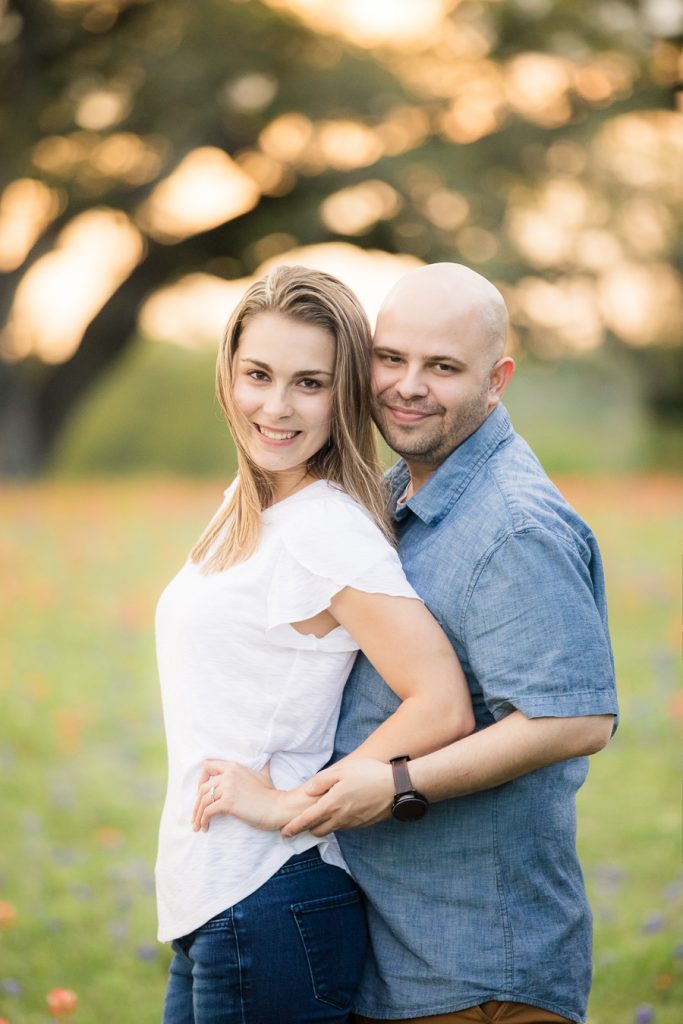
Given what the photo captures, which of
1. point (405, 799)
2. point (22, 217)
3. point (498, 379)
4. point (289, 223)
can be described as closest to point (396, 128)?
point (289, 223)

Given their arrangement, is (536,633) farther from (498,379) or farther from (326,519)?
(498,379)

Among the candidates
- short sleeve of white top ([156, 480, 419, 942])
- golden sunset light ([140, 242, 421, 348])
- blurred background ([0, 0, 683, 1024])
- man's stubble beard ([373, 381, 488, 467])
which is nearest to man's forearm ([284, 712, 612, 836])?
short sleeve of white top ([156, 480, 419, 942])

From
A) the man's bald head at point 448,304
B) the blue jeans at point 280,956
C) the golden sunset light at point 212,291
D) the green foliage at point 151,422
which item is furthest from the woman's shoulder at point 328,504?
the green foliage at point 151,422

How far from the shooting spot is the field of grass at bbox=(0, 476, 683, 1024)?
3850mm

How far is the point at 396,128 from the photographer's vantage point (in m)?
12.4

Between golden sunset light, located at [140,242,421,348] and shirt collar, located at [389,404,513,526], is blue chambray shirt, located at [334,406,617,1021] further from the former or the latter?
golden sunset light, located at [140,242,421,348]

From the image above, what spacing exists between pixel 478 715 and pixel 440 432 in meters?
0.59

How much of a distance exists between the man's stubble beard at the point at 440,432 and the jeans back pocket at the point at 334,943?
35.7 inches

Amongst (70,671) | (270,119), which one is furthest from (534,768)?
(270,119)

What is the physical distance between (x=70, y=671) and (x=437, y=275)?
5303 millimetres

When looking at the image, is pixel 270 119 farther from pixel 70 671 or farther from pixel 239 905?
pixel 239 905

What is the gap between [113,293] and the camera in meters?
14.2

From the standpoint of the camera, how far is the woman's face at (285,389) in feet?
7.32

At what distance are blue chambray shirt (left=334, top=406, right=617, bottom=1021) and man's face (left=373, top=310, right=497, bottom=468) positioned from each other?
0.22 ft
